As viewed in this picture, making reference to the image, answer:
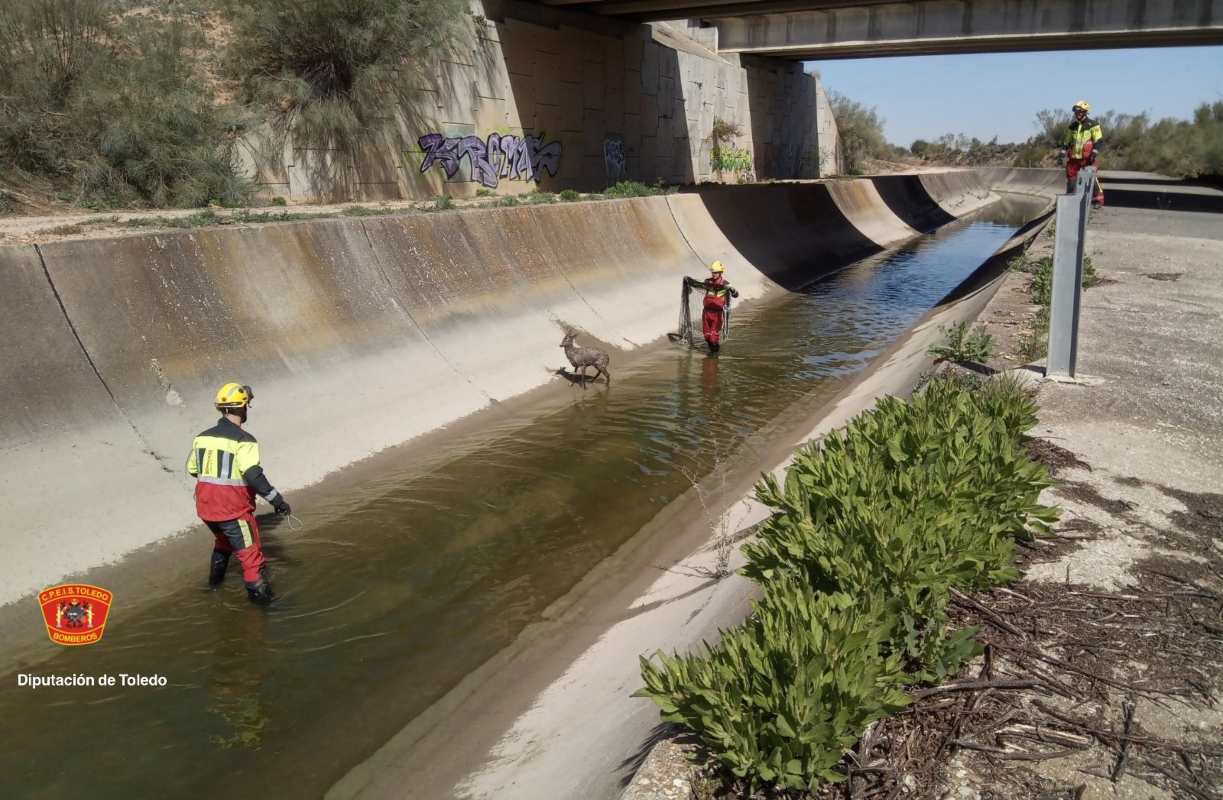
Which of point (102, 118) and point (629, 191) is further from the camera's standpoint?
point (629, 191)

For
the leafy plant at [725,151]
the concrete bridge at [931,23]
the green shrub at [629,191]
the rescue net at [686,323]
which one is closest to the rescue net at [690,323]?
the rescue net at [686,323]

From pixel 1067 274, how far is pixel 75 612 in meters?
11.3

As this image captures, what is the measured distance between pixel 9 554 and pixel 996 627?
853cm

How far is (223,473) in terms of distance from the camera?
7.10 meters

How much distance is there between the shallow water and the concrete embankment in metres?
1.31

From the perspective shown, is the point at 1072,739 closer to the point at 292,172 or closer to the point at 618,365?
the point at 618,365

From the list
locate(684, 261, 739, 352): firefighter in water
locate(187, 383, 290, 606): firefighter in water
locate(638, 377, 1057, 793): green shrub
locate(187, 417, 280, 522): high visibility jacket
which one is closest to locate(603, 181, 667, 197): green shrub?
locate(684, 261, 739, 352): firefighter in water

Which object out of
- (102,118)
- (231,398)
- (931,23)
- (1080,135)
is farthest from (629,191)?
(931,23)

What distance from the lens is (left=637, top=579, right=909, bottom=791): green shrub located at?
3625 millimetres

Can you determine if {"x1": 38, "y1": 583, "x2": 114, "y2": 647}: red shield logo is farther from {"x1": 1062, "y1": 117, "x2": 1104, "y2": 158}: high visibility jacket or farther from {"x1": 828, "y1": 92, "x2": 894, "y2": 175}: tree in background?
{"x1": 828, "y1": 92, "x2": 894, "y2": 175}: tree in background

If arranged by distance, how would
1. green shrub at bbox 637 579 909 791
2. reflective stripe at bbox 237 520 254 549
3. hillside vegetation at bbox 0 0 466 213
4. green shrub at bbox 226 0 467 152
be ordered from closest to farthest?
green shrub at bbox 637 579 909 791 → reflective stripe at bbox 237 520 254 549 → hillside vegetation at bbox 0 0 466 213 → green shrub at bbox 226 0 467 152

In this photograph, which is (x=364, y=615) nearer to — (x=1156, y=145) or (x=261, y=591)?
(x=261, y=591)

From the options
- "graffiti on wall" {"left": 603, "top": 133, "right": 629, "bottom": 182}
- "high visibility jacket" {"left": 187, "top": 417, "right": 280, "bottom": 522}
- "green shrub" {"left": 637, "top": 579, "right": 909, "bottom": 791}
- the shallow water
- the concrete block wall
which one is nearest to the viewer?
"green shrub" {"left": 637, "top": 579, "right": 909, "bottom": 791}

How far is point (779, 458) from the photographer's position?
11492 millimetres
